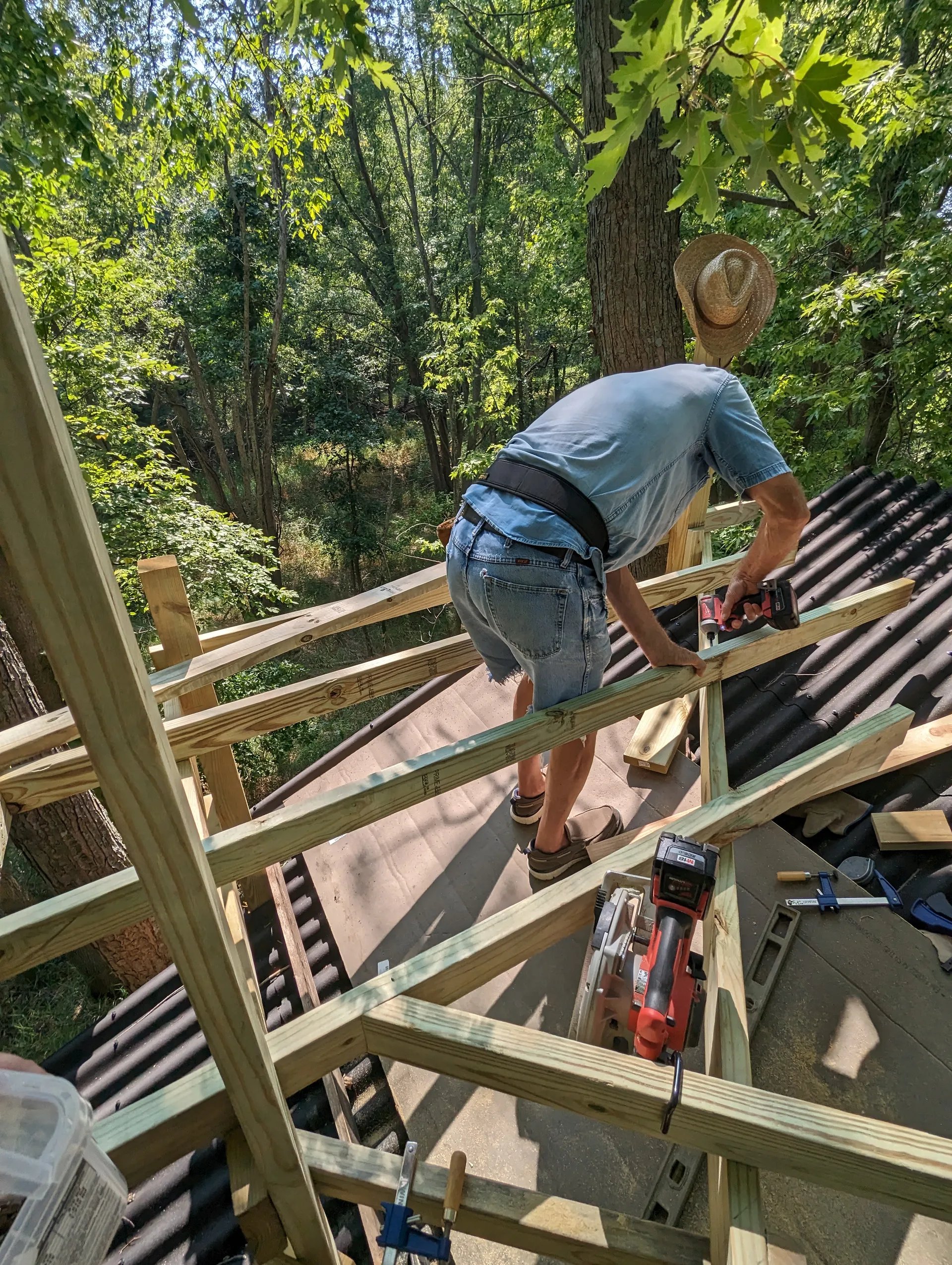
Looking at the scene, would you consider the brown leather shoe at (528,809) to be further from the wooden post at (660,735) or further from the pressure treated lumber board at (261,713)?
the pressure treated lumber board at (261,713)

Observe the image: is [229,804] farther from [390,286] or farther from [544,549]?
[390,286]

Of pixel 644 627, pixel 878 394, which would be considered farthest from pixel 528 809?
pixel 878 394

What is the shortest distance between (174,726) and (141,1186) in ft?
6.25

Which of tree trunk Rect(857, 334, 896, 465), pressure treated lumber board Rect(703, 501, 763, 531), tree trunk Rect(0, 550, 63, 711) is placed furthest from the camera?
tree trunk Rect(857, 334, 896, 465)

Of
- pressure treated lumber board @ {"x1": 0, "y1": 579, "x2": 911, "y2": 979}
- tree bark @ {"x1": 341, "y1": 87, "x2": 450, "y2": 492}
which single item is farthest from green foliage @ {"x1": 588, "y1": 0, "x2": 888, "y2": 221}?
tree bark @ {"x1": 341, "y1": 87, "x2": 450, "y2": 492}

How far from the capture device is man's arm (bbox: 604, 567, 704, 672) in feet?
6.93

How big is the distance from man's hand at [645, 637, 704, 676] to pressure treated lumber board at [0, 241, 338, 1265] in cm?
159

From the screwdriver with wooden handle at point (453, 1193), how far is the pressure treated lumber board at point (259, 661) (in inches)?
47.8

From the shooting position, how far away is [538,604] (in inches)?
76.2

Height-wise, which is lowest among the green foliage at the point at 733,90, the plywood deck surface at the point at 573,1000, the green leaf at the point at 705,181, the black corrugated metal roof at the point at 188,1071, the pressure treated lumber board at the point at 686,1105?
the black corrugated metal roof at the point at 188,1071

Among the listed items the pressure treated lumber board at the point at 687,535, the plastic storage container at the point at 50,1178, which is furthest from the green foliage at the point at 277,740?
the plastic storage container at the point at 50,1178

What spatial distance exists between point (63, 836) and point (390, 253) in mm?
17253

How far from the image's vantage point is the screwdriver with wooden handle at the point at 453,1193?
1.28 metres

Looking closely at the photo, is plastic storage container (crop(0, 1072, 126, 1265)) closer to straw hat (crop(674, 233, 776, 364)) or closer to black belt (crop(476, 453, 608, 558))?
black belt (crop(476, 453, 608, 558))
